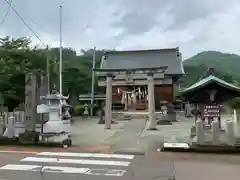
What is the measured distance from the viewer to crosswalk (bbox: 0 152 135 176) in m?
8.62

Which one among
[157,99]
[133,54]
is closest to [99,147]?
[157,99]

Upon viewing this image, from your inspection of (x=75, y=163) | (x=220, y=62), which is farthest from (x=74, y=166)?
(x=220, y=62)

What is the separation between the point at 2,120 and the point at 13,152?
4053 mm

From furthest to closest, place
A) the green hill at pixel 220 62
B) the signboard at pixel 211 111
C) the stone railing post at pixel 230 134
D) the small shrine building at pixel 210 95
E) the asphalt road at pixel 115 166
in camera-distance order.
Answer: the green hill at pixel 220 62 < the small shrine building at pixel 210 95 < the signboard at pixel 211 111 < the stone railing post at pixel 230 134 < the asphalt road at pixel 115 166

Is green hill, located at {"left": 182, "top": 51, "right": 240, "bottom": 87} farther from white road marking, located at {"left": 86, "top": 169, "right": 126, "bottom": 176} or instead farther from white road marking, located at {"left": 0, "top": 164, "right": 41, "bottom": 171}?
white road marking, located at {"left": 0, "top": 164, "right": 41, "bottom": 171}

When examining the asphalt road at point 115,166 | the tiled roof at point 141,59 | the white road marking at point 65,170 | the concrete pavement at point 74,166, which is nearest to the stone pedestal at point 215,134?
the asphalt road at point 115,166

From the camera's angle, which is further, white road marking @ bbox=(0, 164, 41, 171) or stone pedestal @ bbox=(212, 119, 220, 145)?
stone pedestal @ bbox=(212, 119, 220, 145)

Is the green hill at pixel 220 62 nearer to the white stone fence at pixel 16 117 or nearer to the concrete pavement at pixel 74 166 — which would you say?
the white stone fence at pixel 16 117

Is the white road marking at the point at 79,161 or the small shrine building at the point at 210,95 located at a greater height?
the small shrine building at the point at 210,95

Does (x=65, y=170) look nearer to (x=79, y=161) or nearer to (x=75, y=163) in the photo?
(x=75, y=163)

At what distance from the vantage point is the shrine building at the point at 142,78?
114 ft

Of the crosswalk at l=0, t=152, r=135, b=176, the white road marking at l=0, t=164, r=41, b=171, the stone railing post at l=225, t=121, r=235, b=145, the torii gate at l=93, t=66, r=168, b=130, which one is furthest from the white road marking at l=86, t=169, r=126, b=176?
the torii gate at l=93, t=66, r=168, b=130

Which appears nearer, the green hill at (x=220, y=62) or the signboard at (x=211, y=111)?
the signboard at (x=211, y=111)

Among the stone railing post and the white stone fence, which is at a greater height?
the white stone fence
